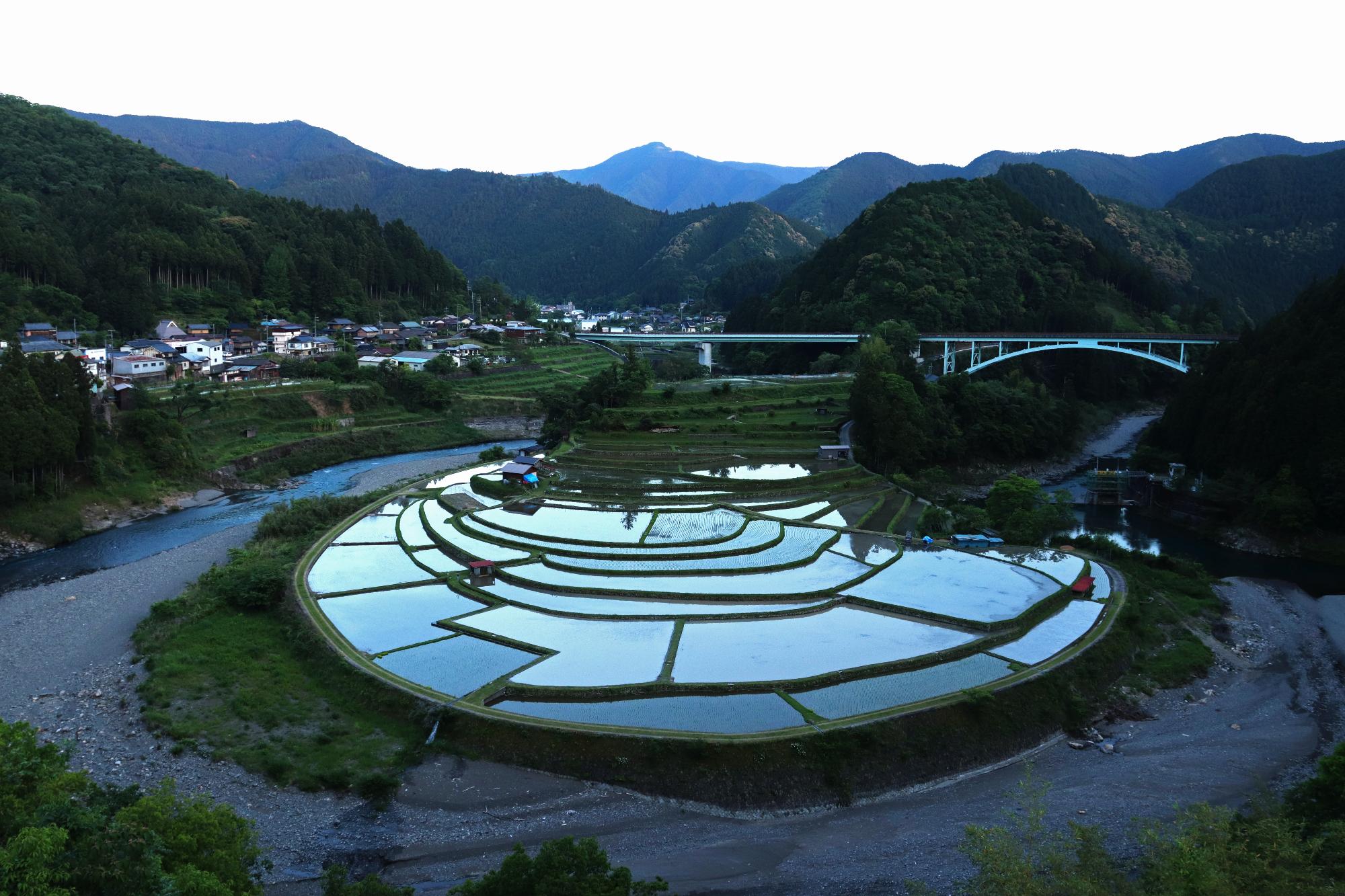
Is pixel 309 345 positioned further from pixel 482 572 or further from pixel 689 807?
pixel 689 807

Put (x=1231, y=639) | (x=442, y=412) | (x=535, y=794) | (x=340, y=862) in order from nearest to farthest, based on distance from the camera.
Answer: (x=340, y=862) → (x=535, y=794) → (x=1231, y=639) → (x=442, y=412)

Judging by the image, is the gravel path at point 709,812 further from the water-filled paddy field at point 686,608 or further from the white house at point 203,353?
the white house at point 203,353

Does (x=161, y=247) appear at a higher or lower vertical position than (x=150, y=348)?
A: higher

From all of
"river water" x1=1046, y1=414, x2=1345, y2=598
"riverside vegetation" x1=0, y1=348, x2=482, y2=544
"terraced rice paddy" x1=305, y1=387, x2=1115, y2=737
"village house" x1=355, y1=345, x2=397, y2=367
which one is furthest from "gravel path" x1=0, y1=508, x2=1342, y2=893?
"village house" x1=355, y1=345, x2=397, y2=367

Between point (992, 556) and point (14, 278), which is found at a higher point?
point (14, 278)

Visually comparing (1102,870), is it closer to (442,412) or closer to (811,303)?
(442,412)

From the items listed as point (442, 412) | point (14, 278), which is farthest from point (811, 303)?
point (14, 278)

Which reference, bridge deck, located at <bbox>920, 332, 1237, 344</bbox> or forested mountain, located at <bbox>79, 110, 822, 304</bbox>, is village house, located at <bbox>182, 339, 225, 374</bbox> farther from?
forested mountain, located at <bbox>79, 110, 822, 304</bbox>

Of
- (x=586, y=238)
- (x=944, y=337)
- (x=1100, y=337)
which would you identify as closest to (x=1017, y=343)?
(x=944, y=337)
